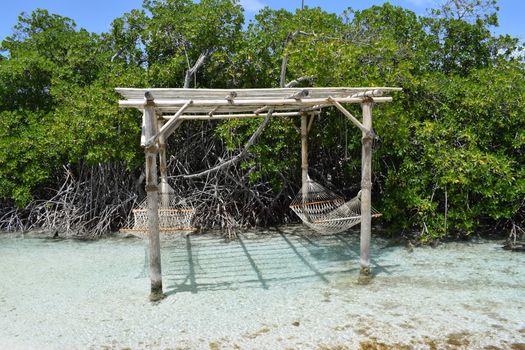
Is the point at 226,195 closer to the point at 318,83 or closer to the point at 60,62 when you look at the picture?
the point at 318,83

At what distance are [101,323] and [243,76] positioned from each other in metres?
4.20

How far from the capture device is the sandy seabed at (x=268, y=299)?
2982 mm

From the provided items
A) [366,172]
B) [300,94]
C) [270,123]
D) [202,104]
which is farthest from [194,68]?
[366,172]

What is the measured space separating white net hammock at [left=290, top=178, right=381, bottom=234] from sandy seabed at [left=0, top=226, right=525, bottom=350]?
452 millimetres

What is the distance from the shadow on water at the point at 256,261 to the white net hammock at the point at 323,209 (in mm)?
417

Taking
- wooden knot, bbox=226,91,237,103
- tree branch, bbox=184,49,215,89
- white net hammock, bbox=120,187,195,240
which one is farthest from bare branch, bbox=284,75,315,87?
white net hammock, bbox=120,187,195,240

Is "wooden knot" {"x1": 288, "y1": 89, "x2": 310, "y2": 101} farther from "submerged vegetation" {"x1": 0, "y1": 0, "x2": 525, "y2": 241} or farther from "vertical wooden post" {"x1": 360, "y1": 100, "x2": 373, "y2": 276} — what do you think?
"submerged vegetation" {"x1": 0, "y1": 0, "x2": 525, "y2": 241}

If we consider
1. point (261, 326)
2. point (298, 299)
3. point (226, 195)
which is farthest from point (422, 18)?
point (261, 326)

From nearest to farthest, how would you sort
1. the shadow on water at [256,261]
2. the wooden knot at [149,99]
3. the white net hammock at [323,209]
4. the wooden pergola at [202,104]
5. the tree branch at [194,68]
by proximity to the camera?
the wooden knot at [149,99] → the wooden pergola at [202,104] → the shadow on water at [256,261] → the white net hammock at [323,209] → the tree branch at [194,68]

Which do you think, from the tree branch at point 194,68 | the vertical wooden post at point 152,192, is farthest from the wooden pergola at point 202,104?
the tree branch at point 194,68

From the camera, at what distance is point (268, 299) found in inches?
146

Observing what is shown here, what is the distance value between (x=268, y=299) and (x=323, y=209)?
6.07ft

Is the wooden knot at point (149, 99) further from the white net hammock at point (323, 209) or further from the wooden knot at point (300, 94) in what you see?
the white net hammock at point (323, 209)

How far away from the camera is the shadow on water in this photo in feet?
13.8
